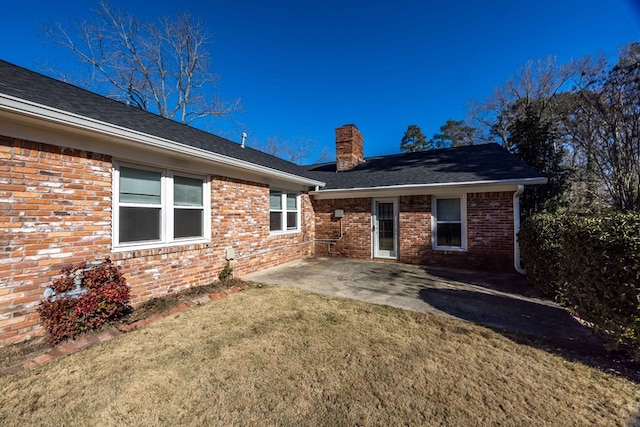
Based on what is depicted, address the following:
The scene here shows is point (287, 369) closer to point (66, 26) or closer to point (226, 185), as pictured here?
point (226, 185)

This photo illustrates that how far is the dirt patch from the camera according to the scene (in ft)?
9.67

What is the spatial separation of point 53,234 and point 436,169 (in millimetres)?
9855

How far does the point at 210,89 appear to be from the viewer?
18812 millimetres

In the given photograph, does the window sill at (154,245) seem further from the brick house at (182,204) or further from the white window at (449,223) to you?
the white window at (449,223)

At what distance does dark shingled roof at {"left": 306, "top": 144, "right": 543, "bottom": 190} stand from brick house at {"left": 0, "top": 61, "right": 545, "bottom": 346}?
0.23 ft

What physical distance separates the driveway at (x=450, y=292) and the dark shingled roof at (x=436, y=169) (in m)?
2.79

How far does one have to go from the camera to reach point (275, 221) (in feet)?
27.8

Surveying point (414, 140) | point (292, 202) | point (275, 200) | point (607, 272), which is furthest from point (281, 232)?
point (414, 140)

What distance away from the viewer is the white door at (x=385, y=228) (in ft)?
29.7

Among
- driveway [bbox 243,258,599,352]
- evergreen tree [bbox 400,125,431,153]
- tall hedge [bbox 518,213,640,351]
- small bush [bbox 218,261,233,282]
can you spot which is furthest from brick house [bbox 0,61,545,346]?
evergreen tree [bbox 400,125,431,153]

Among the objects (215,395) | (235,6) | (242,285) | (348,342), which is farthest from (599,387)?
(235,6)

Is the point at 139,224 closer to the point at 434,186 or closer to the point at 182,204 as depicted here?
the point at 182,204

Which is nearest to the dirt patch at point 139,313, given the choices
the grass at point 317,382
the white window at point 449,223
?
the grass at point 317,382

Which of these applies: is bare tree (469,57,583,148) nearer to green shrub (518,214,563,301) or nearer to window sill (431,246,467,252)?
window sill (431,246,467,252)
